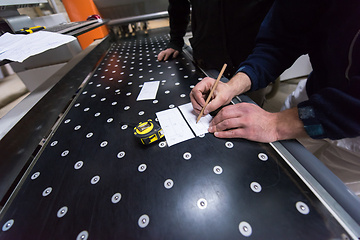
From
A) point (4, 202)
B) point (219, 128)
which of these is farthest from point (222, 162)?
point (4, 202)

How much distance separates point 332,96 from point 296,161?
0.60 feet

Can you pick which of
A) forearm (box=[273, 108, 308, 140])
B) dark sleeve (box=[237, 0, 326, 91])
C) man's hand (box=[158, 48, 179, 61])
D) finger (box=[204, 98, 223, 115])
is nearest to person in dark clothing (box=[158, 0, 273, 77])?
man's hand (box=[158, 48, 179, 61])

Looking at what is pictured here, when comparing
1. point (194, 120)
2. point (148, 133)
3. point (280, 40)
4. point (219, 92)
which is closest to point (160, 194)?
point (148, 133)

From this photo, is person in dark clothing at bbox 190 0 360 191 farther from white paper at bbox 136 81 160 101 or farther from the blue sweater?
white paper at bbox 136 81 160 101

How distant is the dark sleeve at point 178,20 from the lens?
1050 millimetres

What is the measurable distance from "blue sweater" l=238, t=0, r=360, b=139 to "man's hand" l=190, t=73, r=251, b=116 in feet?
0.15

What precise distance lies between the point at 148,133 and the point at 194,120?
18cm

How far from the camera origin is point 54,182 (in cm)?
38

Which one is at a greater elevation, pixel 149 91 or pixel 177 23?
pixel 177 23

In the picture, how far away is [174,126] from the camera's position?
50 cm

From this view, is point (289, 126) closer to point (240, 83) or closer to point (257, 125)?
point (257, 125)

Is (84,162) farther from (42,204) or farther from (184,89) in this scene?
(184,89)

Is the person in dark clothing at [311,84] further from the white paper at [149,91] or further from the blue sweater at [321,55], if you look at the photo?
the white paper at [149,91]

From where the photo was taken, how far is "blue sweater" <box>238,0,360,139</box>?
33cm
